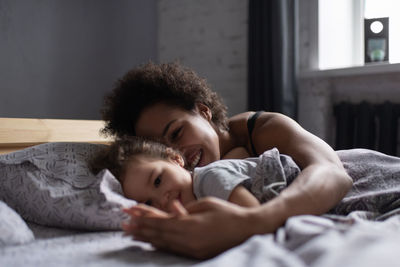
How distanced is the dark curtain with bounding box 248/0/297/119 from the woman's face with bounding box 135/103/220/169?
1595 mm

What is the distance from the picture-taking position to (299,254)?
578 millimetres

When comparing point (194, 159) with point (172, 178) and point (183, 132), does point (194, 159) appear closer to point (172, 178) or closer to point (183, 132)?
point (183, 132)

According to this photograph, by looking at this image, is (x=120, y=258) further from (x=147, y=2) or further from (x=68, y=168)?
(x=147, y=2)

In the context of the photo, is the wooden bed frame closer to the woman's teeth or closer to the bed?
the bed

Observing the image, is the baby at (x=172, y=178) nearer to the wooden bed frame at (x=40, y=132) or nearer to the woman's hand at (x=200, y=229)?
the woman's hand at (x=200, y=229)

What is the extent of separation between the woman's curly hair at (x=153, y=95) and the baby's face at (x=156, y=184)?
18.0 inches

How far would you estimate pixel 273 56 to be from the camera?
2.88m

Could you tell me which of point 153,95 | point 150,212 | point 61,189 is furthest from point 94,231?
point 153,95

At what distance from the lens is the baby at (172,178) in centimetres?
91

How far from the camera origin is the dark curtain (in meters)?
2.84

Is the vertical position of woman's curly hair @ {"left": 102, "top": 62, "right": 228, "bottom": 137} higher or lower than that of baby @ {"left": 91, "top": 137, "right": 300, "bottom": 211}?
higher

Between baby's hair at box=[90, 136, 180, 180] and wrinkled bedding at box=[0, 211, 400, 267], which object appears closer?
wrinkled bedding at box=[0, 211, 400, 267]

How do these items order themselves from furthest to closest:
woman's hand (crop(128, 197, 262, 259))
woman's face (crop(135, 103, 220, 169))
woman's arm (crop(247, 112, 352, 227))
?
woman's face (crop(135, 103, 220, 169)) → woman's arm (crop(247, 112, 352, 227)) → woman's hand (crop(128, 197, 262, 259))

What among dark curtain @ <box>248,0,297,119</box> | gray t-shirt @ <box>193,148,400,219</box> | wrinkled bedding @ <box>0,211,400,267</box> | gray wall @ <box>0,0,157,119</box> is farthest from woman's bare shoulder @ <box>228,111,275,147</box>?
gray wall @ <box>0,0,157,119</box>
